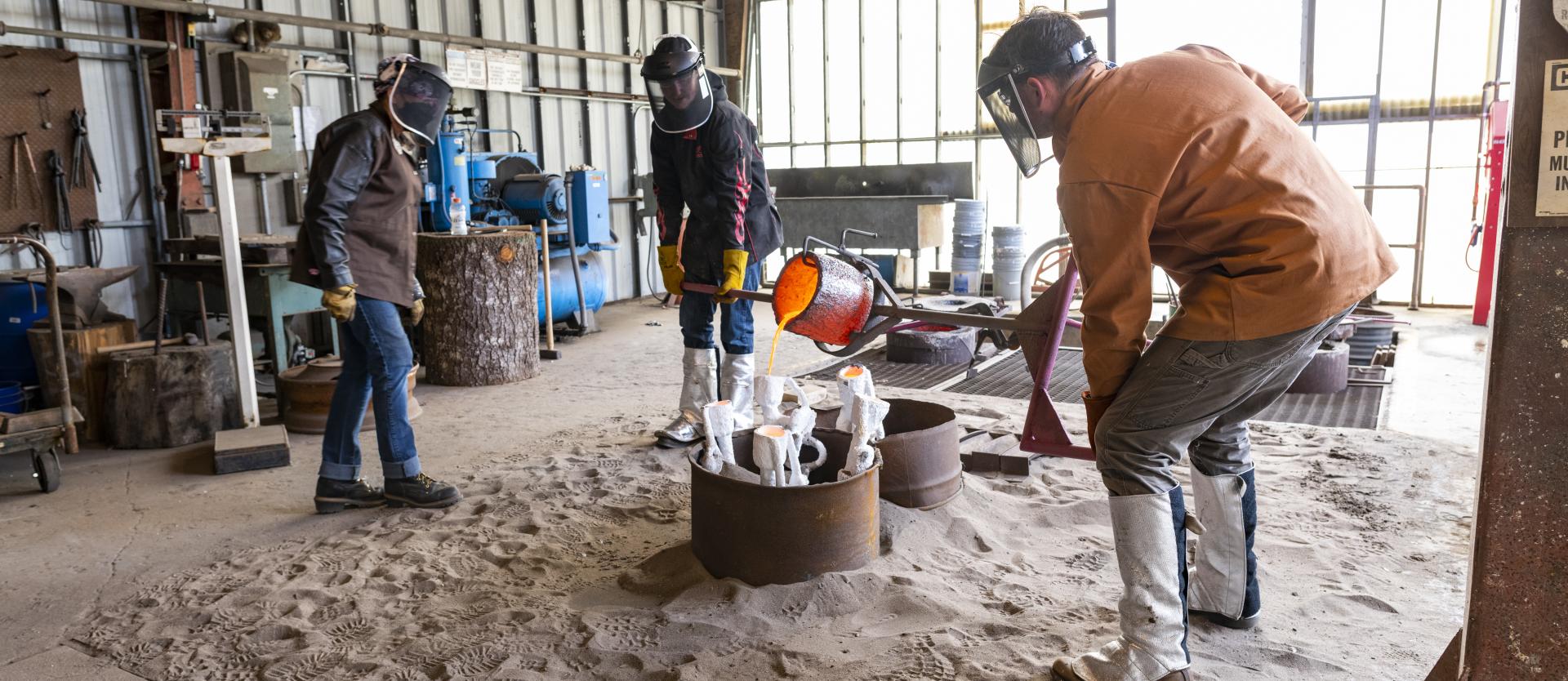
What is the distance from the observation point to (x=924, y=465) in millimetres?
3555

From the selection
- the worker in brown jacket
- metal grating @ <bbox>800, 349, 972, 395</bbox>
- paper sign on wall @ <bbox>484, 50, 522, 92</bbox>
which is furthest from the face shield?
paper sign on wall @ <bbox>484, 50, 522, 92</bbox>

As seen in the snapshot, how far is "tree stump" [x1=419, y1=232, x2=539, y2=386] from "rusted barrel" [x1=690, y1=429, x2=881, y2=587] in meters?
3.89

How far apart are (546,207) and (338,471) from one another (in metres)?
4.75

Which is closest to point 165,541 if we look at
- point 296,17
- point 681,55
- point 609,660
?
point 609,660

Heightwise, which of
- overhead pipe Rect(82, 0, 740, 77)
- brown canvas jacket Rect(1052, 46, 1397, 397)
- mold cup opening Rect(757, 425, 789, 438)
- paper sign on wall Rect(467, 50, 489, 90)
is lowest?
mold cup opening Rect(757, 425, 789, 438)

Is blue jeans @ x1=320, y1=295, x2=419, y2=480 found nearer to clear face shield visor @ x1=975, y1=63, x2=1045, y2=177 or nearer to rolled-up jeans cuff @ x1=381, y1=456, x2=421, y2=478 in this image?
rolled-up jeans cuff @ x1=381, y1=456, x2=421, y2=478

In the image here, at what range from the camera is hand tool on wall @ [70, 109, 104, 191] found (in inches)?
277

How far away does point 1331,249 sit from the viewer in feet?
6.91

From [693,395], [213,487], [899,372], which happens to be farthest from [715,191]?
[899,372]

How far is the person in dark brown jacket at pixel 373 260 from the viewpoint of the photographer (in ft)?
12.1

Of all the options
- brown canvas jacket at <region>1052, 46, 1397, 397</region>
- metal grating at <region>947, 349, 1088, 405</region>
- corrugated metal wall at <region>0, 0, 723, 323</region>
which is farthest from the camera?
corrugated metal wall at <region>0, 0, 723, 323</region>

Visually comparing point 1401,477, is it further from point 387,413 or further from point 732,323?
point 387,413

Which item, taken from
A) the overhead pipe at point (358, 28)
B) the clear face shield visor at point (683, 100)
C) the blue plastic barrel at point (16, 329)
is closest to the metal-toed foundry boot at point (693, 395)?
the clear face shield visor at point (683, 100)

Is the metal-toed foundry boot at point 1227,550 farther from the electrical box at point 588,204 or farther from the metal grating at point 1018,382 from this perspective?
the electrical box at point 588,204
